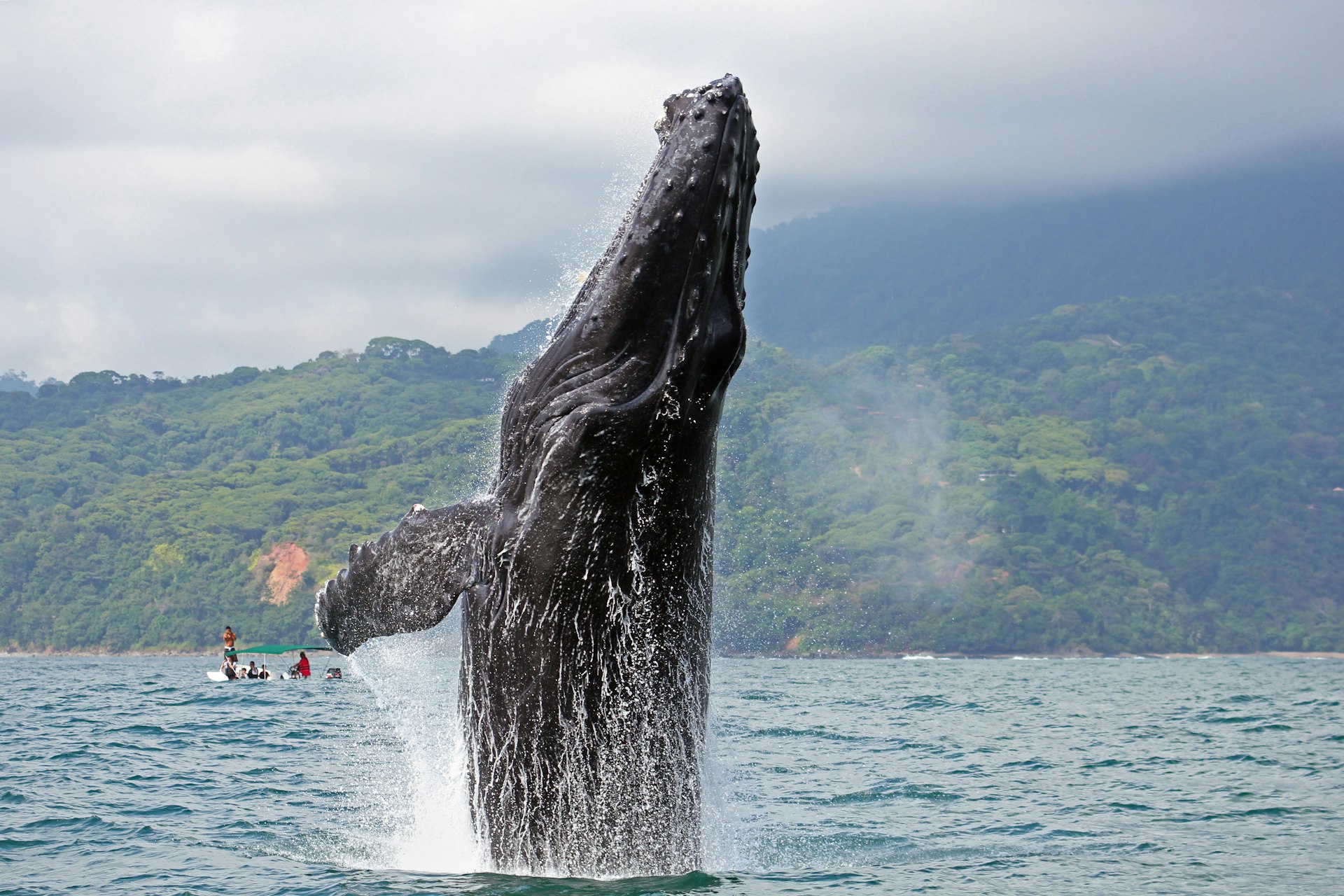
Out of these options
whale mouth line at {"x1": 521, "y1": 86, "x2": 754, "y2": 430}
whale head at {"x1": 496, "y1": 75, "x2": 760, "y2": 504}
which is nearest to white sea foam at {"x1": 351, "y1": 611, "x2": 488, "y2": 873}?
whale head at {"x1": 496, "y1": 75, "x2": 760, "y2": 504}

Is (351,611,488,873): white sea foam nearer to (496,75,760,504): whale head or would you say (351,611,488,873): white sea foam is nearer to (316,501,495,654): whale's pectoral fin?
(316,501,495,654): whale's pectoral fin

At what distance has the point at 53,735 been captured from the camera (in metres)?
19.6

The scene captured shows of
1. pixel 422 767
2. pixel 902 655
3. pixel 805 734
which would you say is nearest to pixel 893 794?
pixel 422 767

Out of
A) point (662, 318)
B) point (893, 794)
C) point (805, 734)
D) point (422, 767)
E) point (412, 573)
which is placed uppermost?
point (662, 318)

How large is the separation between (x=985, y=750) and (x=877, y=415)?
164 m

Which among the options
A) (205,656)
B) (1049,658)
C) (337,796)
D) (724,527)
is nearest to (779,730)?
(337,796)

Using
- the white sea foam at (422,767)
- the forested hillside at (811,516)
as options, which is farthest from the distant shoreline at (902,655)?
the white sea foam at (422,767)

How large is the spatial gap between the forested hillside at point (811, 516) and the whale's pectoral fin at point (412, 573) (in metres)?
92.2

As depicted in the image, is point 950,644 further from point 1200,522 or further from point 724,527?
point 1200,522

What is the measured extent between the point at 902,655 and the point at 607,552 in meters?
126

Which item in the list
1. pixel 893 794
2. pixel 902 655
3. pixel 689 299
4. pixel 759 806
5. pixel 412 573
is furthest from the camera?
pixel 902 655

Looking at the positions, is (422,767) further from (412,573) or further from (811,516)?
(811,516)

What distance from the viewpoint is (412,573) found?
19.8 ft

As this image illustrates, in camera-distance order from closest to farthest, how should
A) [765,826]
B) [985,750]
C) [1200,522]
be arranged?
1. [765,826]
2. [985,750]
3. [1200,522]
